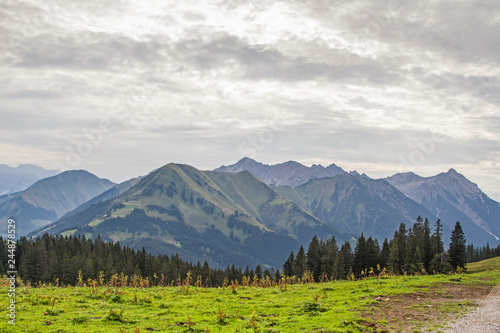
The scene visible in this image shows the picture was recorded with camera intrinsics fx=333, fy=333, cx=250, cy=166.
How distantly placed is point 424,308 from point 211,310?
15.6m

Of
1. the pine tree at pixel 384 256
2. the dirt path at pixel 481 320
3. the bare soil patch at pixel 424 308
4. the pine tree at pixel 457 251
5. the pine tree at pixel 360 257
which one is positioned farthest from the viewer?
Result: the pine tree at pixel 384 256

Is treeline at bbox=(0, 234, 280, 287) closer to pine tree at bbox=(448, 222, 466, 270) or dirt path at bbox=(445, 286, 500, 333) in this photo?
pine tree at bbox=(448, 222, 466, 270)

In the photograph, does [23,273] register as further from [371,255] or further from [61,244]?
[371,255]

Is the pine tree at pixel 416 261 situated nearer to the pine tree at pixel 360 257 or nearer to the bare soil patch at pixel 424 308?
the pine tree at pixel 360 257

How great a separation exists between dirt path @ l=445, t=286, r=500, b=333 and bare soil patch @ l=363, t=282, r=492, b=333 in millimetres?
560

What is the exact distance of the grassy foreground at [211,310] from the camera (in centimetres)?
2005

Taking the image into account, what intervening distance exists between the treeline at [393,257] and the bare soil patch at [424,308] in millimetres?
38366

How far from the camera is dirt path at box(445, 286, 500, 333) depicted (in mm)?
19109

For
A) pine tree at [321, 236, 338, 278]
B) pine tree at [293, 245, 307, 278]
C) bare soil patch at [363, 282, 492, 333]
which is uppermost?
bare soil patch at [363, 282, 492, 333]

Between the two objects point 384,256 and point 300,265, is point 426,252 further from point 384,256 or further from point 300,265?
point 300,265

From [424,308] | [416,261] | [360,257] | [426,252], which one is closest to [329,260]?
[360,257]

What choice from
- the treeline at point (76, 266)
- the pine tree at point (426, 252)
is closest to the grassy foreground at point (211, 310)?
the pine tree at point (426, 252)

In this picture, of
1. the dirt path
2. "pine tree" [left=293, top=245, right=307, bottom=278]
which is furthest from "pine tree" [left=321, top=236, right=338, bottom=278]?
the dirt path

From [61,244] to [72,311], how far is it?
118555 millimetres
